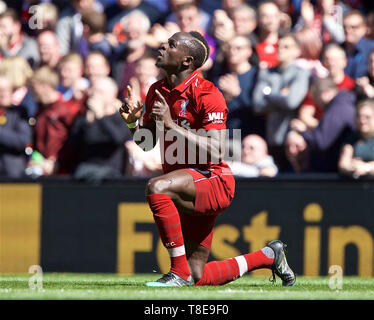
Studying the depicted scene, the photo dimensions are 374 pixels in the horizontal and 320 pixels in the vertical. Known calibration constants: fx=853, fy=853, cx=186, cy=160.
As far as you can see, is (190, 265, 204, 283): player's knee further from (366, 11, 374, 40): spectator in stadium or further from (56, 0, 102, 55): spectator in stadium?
(56, 0, 102, 55): spectator in stadium

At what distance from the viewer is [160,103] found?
21.4 ft

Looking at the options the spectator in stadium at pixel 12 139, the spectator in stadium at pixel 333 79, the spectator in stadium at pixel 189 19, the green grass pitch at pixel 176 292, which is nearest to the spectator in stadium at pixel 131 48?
the spectator in stadium at pixel 189 19

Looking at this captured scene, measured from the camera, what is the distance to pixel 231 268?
275 inches

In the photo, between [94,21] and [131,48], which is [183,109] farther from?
[94,21]

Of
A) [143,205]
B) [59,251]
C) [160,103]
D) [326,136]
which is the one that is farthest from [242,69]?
[160,103]

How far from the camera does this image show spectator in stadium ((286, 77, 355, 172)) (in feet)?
31.7

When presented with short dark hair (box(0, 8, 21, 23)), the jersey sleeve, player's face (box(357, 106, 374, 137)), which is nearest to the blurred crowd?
player's face (box(357, 106, 374, 137))

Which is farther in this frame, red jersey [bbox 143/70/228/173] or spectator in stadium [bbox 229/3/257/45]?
spectator in stadium [bbox 229/3/257/45]

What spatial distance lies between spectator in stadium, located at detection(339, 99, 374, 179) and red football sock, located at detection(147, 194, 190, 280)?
342 centimetres

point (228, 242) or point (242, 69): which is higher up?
point (242, 69)
